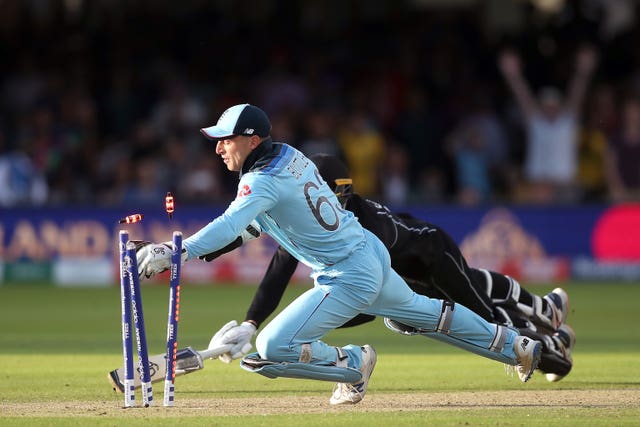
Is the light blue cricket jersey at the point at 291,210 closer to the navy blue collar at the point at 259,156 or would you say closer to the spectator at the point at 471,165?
the navy blue collar at the point at 259,156

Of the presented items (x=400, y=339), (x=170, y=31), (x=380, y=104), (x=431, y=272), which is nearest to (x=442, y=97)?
(x=380, y=104)

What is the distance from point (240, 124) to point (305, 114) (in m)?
11.5

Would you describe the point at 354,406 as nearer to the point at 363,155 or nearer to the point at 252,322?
the point at 252,322

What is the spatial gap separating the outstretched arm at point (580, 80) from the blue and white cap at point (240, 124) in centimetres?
1125

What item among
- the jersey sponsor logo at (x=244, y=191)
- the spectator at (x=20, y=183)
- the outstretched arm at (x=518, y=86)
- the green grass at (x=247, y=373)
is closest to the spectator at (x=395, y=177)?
the outstretched arm at (x=518, y=86)

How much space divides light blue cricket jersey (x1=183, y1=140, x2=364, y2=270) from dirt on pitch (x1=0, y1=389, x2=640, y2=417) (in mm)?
851

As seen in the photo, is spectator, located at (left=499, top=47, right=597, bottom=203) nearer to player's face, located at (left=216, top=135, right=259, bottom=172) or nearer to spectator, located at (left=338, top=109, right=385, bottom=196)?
spectator, located at (left=338, top=109, right=385, bottom=196)

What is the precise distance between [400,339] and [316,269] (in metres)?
4.74

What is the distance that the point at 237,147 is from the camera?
7023mm

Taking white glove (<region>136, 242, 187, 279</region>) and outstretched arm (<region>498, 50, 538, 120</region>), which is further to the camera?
outstretched arm (<region>498, 50, 538, 120</region>)

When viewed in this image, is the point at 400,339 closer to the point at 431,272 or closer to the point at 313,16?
the point at 431,272

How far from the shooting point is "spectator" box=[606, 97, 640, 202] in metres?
17.0

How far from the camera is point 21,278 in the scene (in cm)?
1720

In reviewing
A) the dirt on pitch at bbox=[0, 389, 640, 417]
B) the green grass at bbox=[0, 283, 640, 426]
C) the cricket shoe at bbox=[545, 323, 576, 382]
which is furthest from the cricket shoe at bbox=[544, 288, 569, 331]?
the dirt on pitch at bbox=[0, 389, 640, 417]
